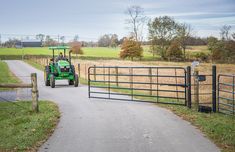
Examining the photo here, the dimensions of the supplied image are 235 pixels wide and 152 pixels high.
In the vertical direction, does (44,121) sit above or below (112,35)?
below

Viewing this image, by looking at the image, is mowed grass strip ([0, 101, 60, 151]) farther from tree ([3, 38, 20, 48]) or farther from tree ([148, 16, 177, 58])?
tree ([3, 38, 20, 48])

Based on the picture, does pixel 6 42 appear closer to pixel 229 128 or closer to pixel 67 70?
pixel 67 70

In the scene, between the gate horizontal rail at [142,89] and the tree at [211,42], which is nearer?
the gate horizontal rail at [142,89]

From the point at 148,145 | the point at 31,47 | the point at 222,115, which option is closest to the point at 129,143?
the point at 148,145

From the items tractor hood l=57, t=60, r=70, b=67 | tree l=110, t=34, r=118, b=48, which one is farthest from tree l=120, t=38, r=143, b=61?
tree l=110, t=34, r=118, b=48

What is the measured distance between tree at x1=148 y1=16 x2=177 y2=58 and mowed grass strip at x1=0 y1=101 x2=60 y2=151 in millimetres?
66237

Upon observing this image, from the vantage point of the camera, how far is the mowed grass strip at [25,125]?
8502 millimetres

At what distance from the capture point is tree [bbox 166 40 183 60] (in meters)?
77.8

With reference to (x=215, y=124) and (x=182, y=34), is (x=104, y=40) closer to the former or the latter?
(x=182, y=34)

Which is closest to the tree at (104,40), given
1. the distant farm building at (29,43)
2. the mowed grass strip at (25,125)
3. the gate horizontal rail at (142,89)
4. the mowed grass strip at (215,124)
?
the distant farm building at (29,43)

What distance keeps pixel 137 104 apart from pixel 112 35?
13774 cm

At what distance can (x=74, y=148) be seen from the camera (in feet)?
26.6

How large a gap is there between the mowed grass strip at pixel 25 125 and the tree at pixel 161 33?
66.2m

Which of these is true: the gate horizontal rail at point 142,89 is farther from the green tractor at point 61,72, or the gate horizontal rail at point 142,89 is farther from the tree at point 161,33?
the tree at point 161,33
